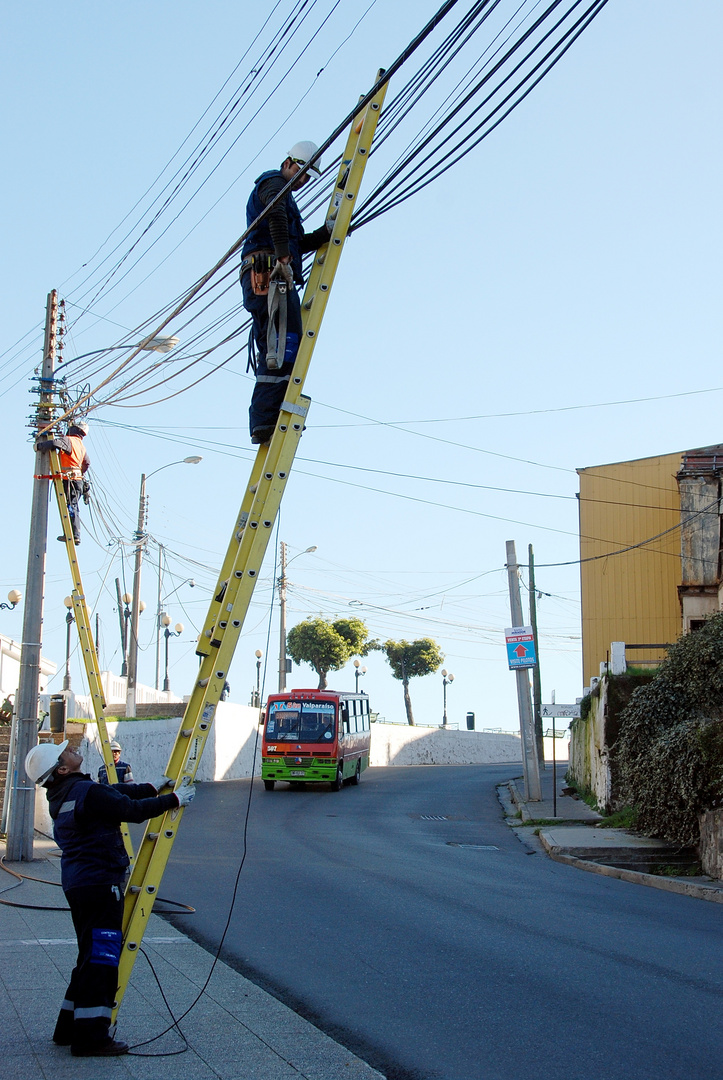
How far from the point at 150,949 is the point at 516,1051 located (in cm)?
351

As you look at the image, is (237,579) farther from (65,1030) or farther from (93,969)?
(65,1030)

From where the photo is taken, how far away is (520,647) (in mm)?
24578

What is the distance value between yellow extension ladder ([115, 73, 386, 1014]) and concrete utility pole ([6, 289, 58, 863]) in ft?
30.4

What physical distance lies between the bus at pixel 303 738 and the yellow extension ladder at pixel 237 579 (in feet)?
81.7

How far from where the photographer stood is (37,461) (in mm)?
15664

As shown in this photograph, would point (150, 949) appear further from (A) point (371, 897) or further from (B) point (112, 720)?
(B) point (112, 720)

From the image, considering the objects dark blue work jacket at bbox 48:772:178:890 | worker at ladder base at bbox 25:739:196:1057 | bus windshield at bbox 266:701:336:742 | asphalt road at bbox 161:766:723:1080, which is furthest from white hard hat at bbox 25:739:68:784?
bus windshield at bbox 266:701:336:742

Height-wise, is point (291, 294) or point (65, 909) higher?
point (291, 294)

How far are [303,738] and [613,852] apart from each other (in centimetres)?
1637

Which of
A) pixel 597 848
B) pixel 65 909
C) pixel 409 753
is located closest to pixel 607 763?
pixel 597 848

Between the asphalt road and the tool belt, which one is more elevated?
the tool belt

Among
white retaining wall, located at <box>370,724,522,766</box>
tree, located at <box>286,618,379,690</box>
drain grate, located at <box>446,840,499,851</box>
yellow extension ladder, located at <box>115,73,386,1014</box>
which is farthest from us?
tree, located at <box>286,618,379,690</box>

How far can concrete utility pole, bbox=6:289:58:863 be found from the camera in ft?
46.3

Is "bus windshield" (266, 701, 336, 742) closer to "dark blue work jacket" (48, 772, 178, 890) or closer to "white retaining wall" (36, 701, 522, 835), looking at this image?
"white retaining wall" (36, 701, 522, 835)
